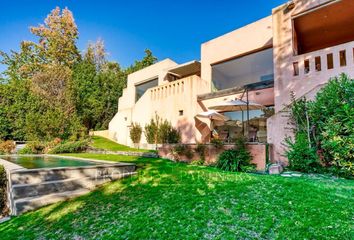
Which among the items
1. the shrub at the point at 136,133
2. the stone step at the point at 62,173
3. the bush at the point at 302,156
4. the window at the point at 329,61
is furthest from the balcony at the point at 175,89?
the stone step at the point at 62,173

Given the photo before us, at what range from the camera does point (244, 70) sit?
1443 cm

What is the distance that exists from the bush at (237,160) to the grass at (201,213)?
216 cm

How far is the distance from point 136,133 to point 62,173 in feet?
38.2

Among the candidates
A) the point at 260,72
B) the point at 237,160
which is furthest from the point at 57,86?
the point at 237,160

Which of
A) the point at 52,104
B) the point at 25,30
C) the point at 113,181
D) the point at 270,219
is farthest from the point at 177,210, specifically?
the point at 25,30

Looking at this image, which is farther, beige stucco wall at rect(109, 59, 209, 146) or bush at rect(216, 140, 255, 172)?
beige stucco wall at rect(109, 59, 209, 146)

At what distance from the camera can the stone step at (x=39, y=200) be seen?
484 centimetres

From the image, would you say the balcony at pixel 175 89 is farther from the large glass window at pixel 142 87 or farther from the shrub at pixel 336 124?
the shrub at pixel 336 124

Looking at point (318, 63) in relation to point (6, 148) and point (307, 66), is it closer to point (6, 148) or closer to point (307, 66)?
point (307, 66)

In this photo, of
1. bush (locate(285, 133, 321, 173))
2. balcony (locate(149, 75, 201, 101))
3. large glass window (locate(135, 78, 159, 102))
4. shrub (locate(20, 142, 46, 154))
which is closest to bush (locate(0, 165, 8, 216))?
bush (locate(285, 133, 321, 173))

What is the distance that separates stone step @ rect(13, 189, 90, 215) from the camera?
484 cm

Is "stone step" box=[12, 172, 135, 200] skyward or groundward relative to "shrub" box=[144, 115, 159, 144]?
groundward

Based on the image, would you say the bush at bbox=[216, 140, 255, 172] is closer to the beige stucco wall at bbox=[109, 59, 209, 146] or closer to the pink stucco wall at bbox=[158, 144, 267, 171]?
the pink stucco wall at bbox=[158, 144, 267, 171]

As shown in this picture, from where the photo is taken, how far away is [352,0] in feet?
30.1
